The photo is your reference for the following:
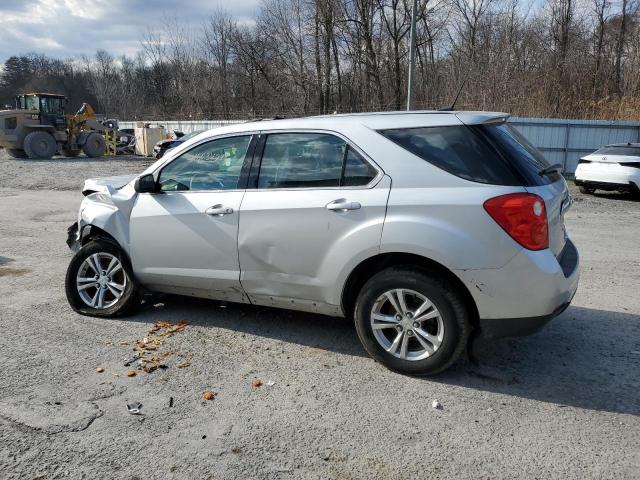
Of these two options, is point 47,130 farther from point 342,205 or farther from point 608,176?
point 342,205

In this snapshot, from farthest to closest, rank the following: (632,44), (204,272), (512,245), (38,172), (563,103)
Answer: (632,44)
(563,103)
(38,172)
(204,272)
(512,245)

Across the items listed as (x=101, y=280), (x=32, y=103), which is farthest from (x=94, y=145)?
(x=101, y=280)

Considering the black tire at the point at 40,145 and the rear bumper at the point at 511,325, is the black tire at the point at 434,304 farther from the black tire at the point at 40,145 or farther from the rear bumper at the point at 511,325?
the black tire at the point at 40,145

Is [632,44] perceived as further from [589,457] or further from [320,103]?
[589,457]

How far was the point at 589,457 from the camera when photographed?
9.51 ft

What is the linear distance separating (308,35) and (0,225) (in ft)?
99.1

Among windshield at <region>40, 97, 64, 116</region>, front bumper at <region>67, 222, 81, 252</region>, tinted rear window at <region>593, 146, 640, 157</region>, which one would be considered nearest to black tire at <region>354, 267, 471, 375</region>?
front bumper at <region>67, 222, 81, 252</region>

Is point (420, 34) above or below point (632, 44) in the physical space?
above

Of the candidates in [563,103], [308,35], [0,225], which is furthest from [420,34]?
[0,225]

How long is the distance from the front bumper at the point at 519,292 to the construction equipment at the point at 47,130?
25.6m

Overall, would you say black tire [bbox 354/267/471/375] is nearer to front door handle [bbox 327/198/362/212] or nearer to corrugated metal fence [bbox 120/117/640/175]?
front door handle [bbox 327/198/362/212]

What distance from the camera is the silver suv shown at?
3.46 metres

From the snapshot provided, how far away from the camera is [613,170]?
1309 cm

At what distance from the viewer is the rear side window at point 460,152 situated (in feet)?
11.5
